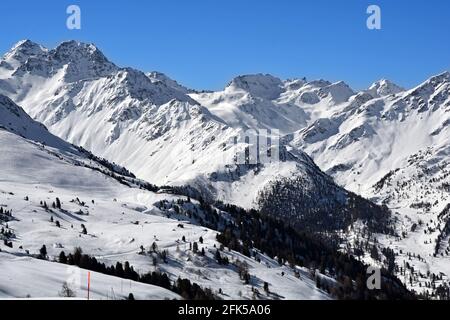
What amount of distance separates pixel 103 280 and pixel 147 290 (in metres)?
12.0

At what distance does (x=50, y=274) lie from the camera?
14750cm
